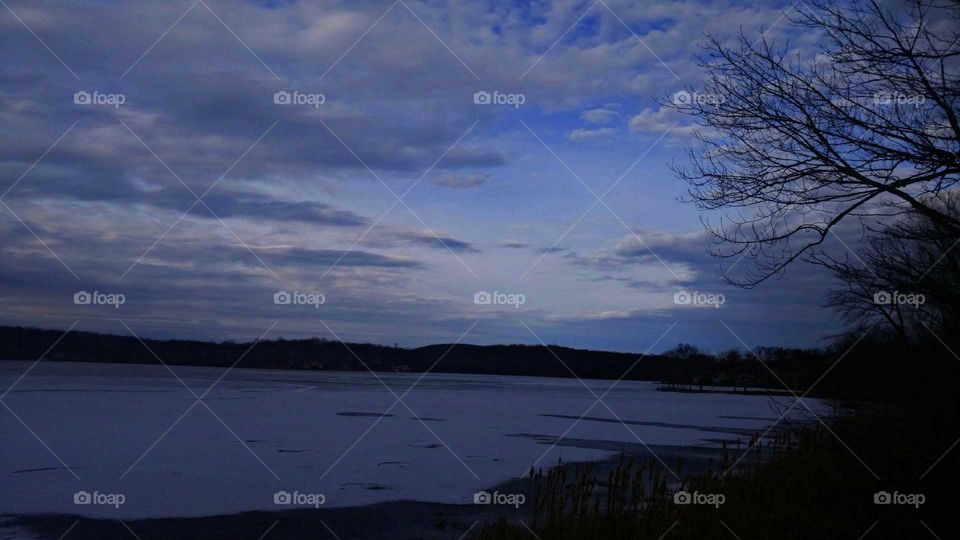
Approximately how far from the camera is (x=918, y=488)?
31.3 ft

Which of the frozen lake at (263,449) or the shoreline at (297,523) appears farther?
the frozen lake at (263,449)

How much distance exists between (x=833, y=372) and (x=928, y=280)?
21.5 feet

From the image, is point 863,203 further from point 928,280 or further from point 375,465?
point 375,465

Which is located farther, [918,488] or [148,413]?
[148,413]

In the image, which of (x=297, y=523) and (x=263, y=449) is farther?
(x=263, y=449)

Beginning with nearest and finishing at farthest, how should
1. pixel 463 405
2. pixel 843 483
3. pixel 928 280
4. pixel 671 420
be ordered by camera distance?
pixel 928 280 < pixel 843 483 < pixel 671 420 < pixel 463 405

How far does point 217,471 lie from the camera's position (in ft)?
43.1

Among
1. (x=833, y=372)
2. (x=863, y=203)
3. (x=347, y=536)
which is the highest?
(x=863, y=203)

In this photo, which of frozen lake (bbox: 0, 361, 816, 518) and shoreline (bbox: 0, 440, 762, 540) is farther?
frozen lake (bbox: 0, 361, 816, 518)

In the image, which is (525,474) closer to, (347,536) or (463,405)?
(347,536)

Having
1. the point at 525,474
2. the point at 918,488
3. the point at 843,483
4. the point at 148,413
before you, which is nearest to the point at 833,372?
the point at 843,483

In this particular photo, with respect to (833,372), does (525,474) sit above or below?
below

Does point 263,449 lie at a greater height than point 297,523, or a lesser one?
greater

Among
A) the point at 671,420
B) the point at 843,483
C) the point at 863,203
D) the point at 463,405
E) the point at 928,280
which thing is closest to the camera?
the point at 863,203
